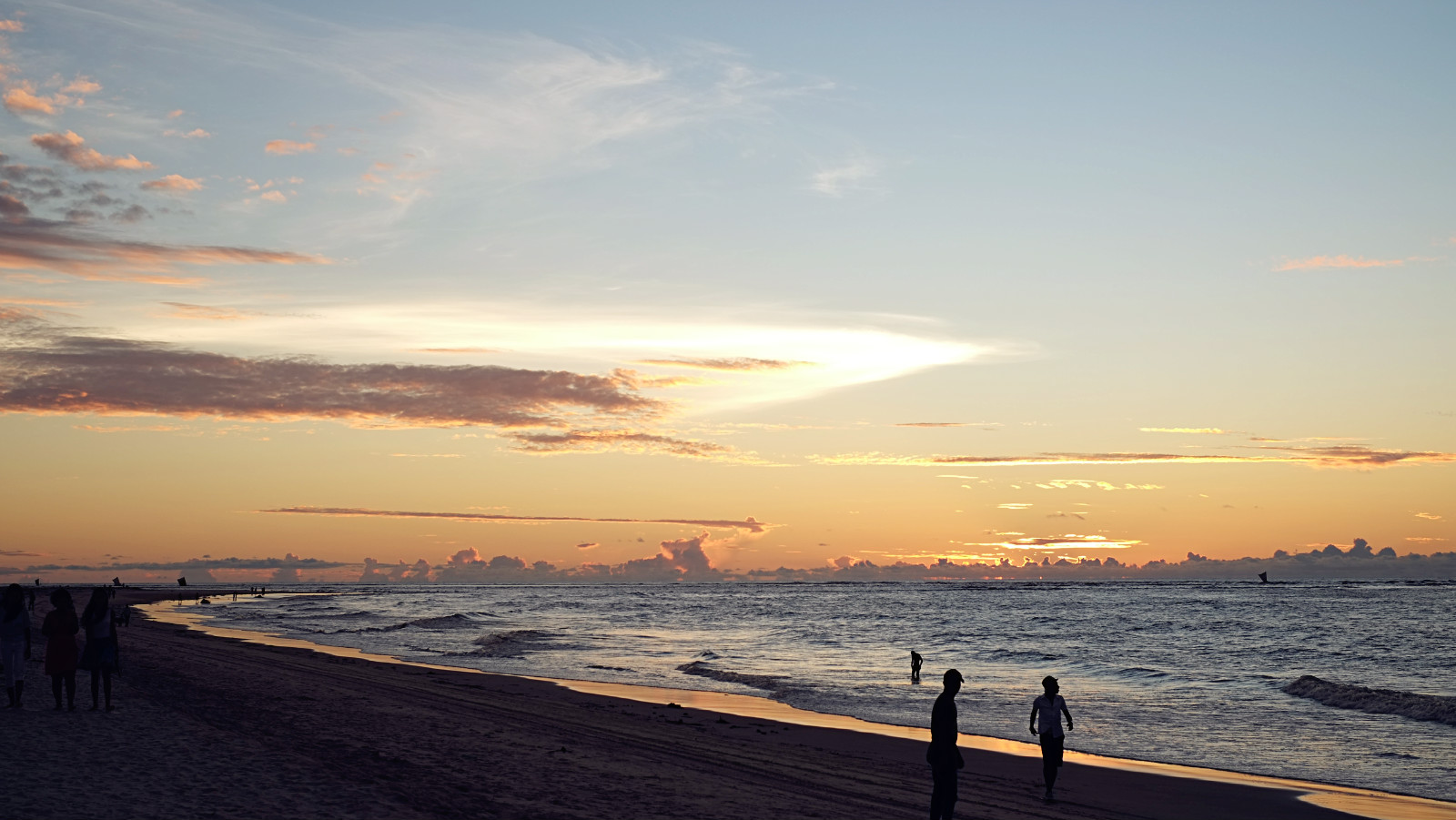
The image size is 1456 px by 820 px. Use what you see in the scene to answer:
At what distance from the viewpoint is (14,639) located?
59.8ft

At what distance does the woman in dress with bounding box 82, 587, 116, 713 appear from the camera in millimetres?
18000

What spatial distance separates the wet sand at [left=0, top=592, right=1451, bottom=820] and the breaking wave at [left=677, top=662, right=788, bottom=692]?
9111 millimetres

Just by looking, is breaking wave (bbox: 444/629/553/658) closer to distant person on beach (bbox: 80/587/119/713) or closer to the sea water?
the sea water

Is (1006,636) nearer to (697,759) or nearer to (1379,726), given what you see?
(1379,726)

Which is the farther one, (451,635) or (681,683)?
(451,635)

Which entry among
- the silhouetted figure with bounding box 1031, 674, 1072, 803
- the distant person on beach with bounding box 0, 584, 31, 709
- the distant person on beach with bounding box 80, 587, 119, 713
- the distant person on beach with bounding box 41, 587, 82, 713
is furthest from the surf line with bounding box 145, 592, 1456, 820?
the distant person on beach with bounding box 0, 584, 31, 709

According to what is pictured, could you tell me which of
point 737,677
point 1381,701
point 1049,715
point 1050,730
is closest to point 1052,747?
point 1050,730

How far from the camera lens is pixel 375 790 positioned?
42.9 ft

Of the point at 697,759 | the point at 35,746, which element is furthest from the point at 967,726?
the point at 35,746

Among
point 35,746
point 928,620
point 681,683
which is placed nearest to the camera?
point 35,746

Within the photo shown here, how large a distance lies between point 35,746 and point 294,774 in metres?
4.25

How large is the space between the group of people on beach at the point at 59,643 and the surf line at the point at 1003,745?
1454 cm

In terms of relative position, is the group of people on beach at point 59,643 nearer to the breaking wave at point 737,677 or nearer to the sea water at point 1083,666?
the sea water at point 1083,666

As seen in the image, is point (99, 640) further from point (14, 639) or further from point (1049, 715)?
point (1049, 715)
